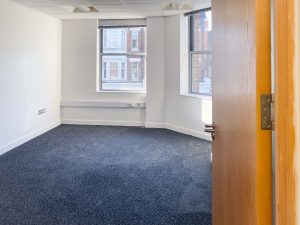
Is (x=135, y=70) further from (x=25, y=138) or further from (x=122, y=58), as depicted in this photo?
(x=25, y=138)

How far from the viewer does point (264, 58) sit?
2.32 feet

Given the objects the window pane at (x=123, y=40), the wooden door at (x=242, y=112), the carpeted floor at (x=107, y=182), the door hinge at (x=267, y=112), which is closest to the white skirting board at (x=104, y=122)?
the carpeted floor at (x=107, y=182)

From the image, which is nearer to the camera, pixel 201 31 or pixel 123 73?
pixel 201 31

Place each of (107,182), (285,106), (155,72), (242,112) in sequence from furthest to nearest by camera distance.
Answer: (155,72) → (107,182) → (242,112) → (285,106)

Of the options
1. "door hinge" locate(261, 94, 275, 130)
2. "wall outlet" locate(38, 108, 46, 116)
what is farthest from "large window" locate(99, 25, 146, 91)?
"door hinge" locate(261, 94, 275, 130)

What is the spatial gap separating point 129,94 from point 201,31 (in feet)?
6.49

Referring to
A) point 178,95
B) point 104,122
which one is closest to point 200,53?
point 178,95

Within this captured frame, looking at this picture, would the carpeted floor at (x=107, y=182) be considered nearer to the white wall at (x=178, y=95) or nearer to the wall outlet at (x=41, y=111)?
the white wall at (x=178, y=95)

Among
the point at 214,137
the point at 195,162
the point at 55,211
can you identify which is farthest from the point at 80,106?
the point at 214,137

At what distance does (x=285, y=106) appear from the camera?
2.04ft

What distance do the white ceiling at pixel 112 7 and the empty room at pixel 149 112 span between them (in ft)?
0.10

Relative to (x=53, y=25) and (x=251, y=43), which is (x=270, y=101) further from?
(x=53, y=25)

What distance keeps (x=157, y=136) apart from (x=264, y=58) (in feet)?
15.1

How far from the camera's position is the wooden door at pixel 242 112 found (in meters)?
0.72
